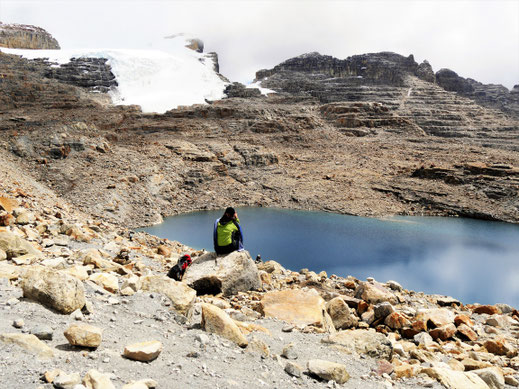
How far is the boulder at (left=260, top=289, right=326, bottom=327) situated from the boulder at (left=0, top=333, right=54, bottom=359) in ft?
11.8

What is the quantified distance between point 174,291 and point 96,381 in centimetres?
250

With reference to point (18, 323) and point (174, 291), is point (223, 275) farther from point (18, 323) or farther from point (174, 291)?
point (18, 323)

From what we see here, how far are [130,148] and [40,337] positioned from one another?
34.4 meters

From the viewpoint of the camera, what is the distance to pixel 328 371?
376 cm

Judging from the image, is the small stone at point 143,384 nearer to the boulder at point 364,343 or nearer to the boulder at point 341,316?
the boulder at point 364,343

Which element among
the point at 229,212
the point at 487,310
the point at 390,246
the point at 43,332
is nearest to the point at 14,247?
the point at 43,332

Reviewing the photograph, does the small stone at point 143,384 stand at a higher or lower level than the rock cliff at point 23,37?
lower

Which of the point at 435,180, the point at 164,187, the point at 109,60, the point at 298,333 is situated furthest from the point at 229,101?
the point at 298,333

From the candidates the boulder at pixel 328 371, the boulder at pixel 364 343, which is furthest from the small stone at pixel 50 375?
the boulder at pixel 364 343

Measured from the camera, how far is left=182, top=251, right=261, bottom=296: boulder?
664 cm

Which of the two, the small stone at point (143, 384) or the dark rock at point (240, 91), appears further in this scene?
the dark rock at point (240, 91)

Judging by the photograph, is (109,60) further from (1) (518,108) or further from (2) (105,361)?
(1) (518,108)

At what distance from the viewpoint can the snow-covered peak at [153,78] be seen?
51.0 metres

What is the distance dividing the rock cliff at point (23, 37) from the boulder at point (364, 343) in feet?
237
